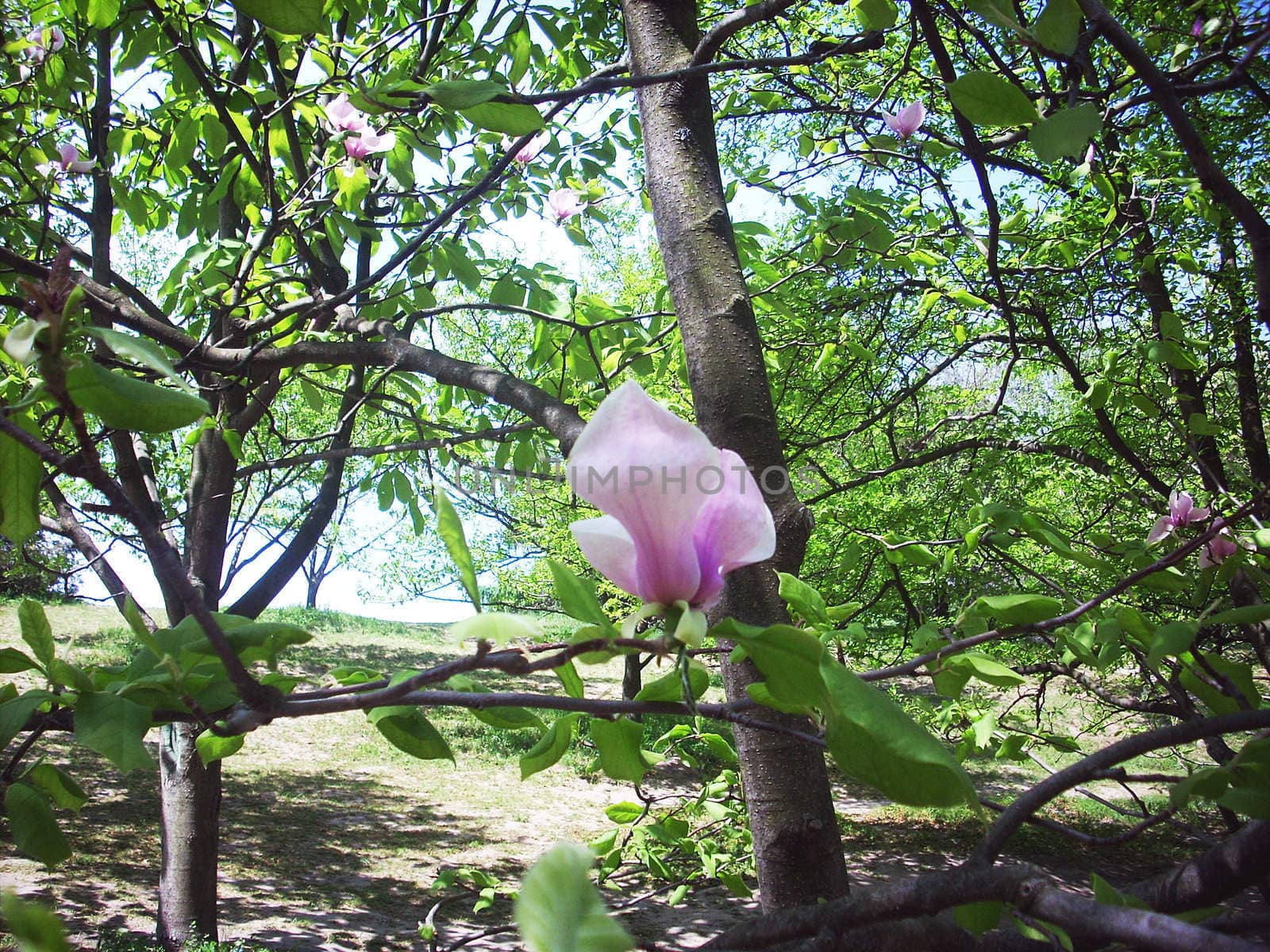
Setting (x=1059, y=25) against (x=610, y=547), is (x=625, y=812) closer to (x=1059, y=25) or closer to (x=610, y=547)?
(x=610, y=547)

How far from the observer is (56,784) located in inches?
28.9

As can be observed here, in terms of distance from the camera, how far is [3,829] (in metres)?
5.61

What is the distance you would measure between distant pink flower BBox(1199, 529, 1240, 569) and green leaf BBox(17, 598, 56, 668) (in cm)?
123

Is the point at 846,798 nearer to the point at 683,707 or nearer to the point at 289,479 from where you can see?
the point at 289,479

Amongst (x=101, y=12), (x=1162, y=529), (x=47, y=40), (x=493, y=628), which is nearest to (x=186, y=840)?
(x=47, y=40)

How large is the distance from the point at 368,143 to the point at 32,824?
1.52 m

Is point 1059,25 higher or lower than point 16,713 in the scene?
higher

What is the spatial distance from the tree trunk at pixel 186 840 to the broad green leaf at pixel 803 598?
3.14m

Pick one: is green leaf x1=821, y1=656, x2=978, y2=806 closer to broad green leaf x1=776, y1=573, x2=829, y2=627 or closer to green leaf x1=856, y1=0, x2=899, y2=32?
broad green leaf x1=776, y1=573, x2=829, y2=627

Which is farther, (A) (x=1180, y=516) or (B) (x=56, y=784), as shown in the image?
(A) (x=1180, y=516)

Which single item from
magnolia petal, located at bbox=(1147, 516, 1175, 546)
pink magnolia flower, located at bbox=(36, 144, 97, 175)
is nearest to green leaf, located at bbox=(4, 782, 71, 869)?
magnolia petal, located at bbox=(1147, 516, 1175, 546)

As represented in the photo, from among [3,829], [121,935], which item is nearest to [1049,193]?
[121,935]

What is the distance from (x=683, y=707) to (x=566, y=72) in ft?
10.0

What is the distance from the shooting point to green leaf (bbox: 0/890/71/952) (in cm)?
26
